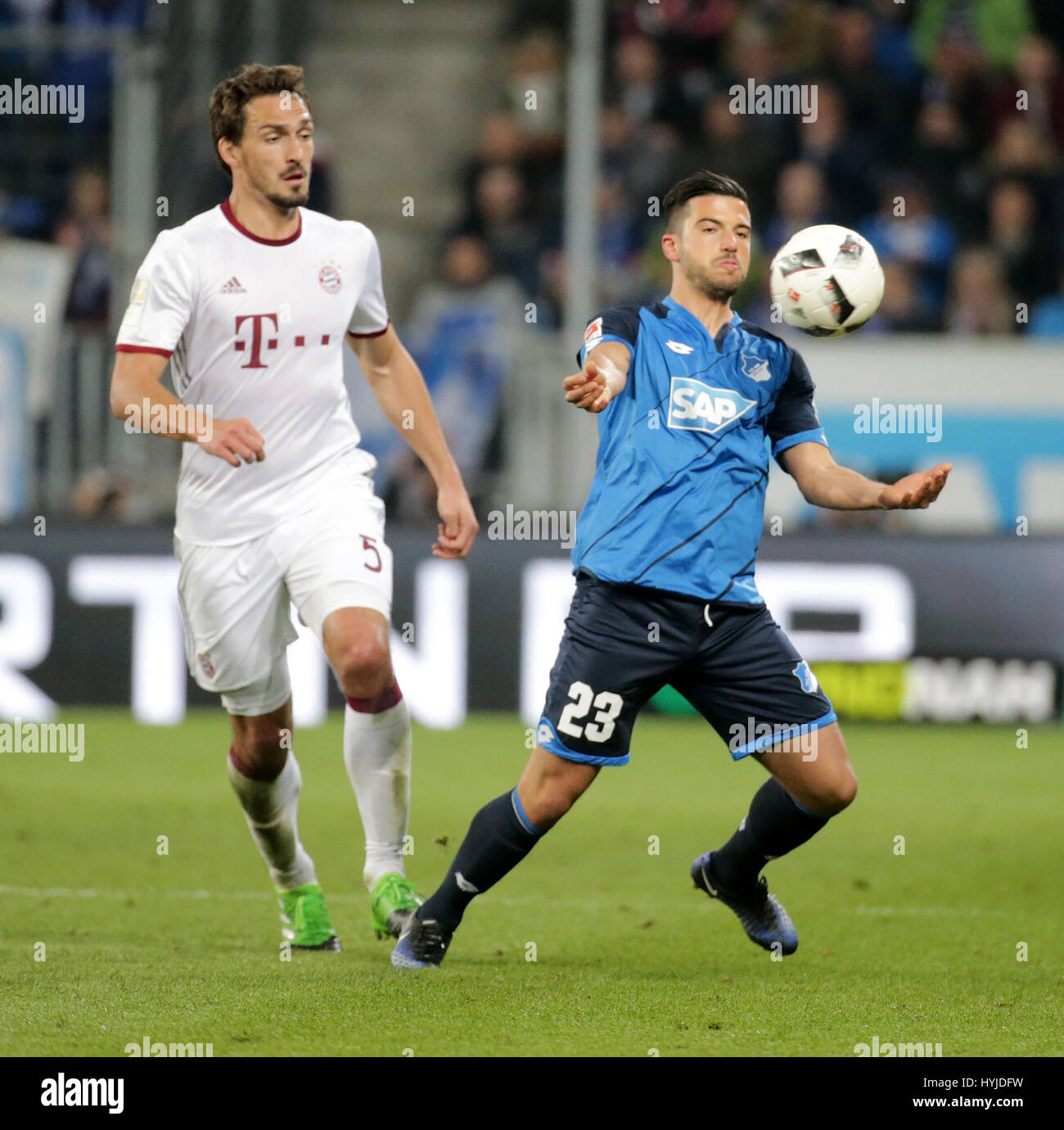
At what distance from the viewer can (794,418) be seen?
5.51 meters

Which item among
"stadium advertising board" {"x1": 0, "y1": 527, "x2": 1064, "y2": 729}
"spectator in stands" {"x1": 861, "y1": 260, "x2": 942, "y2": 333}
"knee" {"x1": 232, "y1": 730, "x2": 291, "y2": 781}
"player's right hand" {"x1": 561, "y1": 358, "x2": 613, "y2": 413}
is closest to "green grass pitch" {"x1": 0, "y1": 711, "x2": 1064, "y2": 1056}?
"stadium advertising board" {"x1": 0, "y1": 527, "x2": 1064, "y2": 729}

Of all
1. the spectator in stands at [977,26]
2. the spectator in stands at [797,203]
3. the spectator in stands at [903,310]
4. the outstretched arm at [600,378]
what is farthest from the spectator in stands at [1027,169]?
the outstretched arm at [600,378]

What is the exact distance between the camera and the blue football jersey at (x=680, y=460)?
5191 mm

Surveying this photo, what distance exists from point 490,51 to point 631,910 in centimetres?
1231

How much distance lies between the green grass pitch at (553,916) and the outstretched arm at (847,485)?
4.24ft

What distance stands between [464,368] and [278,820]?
26.1 ft

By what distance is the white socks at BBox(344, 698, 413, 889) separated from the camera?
18.7ft

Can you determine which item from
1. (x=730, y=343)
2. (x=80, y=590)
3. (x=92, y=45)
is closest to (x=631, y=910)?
(x=730, y=343)

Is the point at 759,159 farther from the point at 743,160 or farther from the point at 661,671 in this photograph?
the point at 661,671

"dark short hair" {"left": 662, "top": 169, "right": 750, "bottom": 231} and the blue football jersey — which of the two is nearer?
the blue football jersey

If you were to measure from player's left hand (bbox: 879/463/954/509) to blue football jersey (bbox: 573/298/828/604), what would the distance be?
0.51 metres

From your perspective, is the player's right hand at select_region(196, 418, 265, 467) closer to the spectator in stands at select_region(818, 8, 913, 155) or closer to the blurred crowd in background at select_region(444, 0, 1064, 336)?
the blurred crowd in background at select_region(444, 0, 1064, 336)

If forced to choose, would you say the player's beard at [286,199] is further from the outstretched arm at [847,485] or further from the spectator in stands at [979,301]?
the spectator in stands at [979,301]

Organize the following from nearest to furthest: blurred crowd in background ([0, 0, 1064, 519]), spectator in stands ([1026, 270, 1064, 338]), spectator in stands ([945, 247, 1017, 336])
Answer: blurred crowd in background ([0, 0, 1064, 519]), spectator in stands ([945, 247, 1017, 336]), spectator in stands ([1026, 270, 1064, 338])
